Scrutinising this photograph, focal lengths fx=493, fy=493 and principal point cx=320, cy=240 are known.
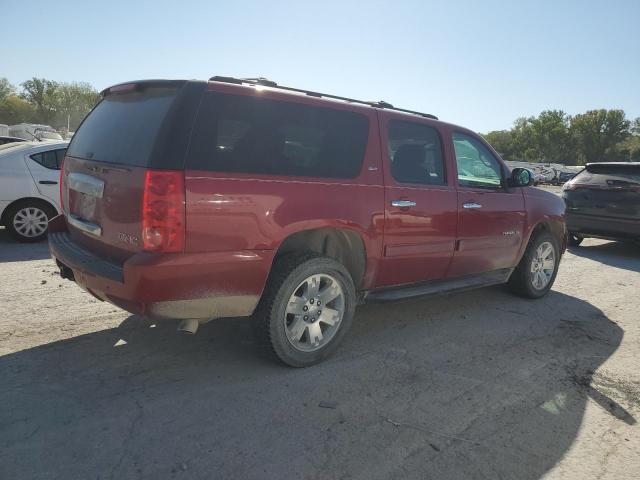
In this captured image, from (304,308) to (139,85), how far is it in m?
1.85

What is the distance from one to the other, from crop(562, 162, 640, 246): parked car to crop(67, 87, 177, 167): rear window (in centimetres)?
822

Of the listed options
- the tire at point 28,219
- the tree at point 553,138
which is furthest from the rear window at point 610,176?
the tree at point 553,138

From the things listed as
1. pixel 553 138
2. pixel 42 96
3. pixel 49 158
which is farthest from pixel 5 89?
pixel 553 138

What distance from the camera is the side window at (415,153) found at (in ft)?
13.1

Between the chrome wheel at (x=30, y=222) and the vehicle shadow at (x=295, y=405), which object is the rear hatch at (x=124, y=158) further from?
the chrome wheel at (x=30, y=222)

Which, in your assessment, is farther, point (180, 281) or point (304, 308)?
point (304, 308)

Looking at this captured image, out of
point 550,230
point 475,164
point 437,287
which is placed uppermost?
point 475,164

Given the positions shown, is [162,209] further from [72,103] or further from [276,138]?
[72,103]

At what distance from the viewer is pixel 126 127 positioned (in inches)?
126

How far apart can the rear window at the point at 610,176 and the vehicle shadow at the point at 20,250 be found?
8994 mm

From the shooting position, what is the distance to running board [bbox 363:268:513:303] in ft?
13.0

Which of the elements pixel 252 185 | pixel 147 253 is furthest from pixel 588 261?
pixel 147 253

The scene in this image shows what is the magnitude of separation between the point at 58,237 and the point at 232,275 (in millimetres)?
1639

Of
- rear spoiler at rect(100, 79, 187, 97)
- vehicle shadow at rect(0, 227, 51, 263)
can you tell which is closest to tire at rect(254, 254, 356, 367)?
rear spoiler at rect(100, 79, 187, 97)
